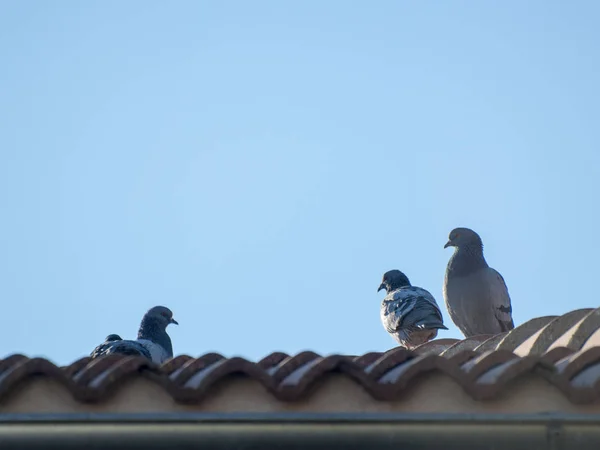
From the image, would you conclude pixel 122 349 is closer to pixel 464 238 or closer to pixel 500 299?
pixel 500 299

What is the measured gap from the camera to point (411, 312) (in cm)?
1330

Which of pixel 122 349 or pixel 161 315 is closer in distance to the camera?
pixel 122 349

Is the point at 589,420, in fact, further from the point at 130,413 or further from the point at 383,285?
the point at 383,285

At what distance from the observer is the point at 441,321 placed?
13.1 meters

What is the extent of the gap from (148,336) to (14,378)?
9887 millimetres

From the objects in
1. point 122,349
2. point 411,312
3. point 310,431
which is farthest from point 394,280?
point 310,431

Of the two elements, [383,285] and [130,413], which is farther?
[383,285]

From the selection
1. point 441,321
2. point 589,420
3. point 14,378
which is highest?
point 441,321

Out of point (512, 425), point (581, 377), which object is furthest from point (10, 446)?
point (581, 377)

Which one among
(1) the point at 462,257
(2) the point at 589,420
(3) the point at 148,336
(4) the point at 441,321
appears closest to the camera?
(2) the point at 589,420

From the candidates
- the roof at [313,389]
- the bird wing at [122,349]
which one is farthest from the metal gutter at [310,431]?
the bird wing at [122,349]

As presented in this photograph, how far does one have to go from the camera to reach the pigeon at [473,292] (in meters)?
13.7

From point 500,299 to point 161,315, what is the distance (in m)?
4.40

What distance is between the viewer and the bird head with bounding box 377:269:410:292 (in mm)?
15445
